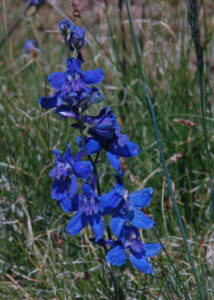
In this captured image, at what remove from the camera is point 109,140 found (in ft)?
5.02

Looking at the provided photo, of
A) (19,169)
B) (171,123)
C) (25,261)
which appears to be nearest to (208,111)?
(171,123)

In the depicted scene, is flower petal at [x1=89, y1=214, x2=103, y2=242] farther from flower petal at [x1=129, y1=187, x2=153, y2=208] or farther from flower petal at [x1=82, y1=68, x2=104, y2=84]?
flower petal at [x1=82, y1=68, x2=104, y2=84]

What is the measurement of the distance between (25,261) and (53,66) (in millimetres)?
1681

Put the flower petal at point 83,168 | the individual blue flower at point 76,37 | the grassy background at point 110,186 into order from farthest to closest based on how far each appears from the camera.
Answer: the grassy background at point 110,186
the individual blue flower at point 76,37
the flower petal at point 83,168

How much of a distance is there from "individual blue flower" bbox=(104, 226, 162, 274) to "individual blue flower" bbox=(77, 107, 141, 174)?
220 mm

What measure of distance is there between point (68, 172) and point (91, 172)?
8cm

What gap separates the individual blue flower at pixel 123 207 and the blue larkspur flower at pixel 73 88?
0.29 m

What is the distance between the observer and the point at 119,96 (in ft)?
10.1

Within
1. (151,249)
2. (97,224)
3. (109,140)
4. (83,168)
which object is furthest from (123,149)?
(151,249)

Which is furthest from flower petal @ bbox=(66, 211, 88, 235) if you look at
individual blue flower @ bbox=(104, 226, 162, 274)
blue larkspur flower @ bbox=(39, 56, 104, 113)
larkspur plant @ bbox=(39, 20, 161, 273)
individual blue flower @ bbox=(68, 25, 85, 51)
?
individual blue flower @ bbox=(68, 25, 85, 51)

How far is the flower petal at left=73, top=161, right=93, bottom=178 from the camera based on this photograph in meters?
1.44

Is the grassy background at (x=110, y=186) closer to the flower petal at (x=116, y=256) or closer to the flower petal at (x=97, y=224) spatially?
the flower petal at (x=116, y=256)

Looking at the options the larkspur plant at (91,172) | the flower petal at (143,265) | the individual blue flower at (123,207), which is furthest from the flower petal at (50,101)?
the flower petal at (143,265)

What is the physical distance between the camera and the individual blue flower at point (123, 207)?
1.48 metres
